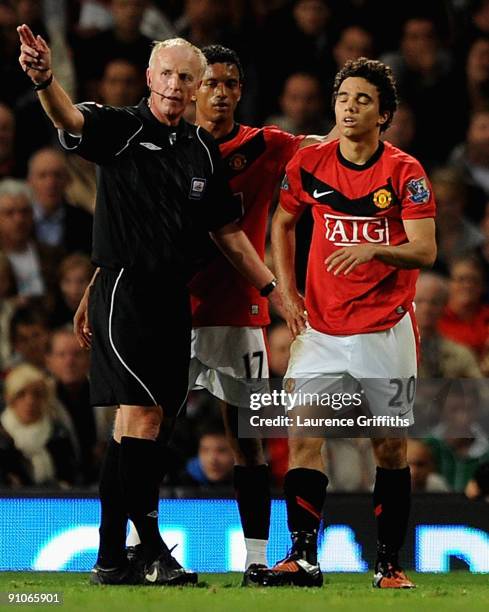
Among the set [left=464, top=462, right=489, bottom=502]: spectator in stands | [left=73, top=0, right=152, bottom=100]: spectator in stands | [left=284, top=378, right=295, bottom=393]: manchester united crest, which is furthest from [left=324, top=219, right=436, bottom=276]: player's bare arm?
[left=73, top=0, right=152, bottom=100]: spectator in stands

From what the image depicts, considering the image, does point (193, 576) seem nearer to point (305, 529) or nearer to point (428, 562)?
point (305, 529)

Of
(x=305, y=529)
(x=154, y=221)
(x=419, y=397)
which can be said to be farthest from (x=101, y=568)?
(x=419, y=397)

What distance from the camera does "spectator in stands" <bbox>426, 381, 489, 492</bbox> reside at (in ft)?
24.3

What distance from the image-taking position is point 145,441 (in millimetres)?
5043

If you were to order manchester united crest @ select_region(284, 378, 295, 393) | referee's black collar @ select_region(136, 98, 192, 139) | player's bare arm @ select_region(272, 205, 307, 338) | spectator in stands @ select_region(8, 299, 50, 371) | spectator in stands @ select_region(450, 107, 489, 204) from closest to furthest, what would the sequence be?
referee's black collar @ select_region(136, 98, 192, 139) → manchester united crest @ select_region(284, 378, 295, 393) → player's bare arm @ select_region(272, 205, 307, 338) → spectator in stands @ select_region(8, 299, 50, 371) → spectator in stands @ select_region(450, 107, 489, 204)

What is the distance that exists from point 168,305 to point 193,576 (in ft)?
3.26

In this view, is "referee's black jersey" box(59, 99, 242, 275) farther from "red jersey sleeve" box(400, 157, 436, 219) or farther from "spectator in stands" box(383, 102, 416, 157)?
"spectator in stands" box(383, 102, 416, 157)

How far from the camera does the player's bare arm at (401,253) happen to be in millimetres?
5008

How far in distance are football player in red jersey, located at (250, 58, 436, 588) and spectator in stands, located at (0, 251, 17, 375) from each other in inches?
128

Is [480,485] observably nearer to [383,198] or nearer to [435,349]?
[435,349]

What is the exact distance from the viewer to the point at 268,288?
5551mm

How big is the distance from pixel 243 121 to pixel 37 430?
2.51 metres

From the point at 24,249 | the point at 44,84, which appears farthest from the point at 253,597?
the point at 24,249

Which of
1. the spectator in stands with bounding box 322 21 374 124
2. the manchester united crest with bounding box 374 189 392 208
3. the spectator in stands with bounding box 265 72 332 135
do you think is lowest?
the manchester united crest with bounding box 374 189 392 208
